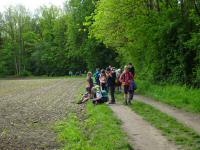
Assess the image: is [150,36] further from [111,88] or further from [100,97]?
[100,97]

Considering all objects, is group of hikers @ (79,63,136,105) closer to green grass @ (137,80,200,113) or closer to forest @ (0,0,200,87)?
green grass @ (137,80,200,113)

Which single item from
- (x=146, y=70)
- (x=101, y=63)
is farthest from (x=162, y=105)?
(x=101, y=63)

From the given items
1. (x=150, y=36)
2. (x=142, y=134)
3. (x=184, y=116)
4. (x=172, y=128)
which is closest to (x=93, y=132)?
(x=142, y=134)

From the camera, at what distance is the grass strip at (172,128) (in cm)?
1216

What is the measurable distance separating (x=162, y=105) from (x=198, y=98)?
2.02 metres

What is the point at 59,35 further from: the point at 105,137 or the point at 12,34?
the point at 105,137

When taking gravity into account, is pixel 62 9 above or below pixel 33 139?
above

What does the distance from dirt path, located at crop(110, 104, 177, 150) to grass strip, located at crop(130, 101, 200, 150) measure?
255mm

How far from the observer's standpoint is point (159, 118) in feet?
55.4

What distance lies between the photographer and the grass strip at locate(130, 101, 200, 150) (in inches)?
479

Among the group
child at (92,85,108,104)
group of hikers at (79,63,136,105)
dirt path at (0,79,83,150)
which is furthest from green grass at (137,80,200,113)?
dirt path at (0,79,83,150)

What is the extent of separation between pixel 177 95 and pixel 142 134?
1009 centimetres


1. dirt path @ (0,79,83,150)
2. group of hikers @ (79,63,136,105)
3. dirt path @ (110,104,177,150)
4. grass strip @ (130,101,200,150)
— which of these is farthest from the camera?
group of hikers @ (79,63,136,105)

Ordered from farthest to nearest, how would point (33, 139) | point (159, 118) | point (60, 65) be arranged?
point (60, 65) → point (159, 118) → point (33, 139)
